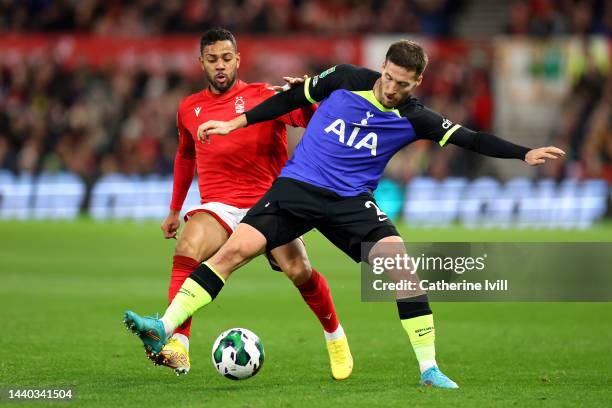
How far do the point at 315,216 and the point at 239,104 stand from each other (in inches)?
54.0

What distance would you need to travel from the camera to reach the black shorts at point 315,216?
23.4 ft

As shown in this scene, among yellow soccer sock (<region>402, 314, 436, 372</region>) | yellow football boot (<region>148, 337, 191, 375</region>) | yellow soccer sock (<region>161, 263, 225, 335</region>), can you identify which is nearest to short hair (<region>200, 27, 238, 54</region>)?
yellow soccer sock (<region>161, 263, 225, 335</region>)

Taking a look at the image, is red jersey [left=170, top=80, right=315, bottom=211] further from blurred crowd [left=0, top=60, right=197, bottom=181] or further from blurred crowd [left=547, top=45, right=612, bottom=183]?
blurred crowd [left=0, top=60, right=197, bottom=181]

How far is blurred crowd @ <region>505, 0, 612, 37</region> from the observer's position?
23.9 metres

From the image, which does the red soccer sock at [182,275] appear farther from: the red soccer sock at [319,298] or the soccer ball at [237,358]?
the red soccer sock at [319,298]

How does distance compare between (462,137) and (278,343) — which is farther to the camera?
(278,343)

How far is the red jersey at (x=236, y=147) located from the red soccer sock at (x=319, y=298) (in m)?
0.72

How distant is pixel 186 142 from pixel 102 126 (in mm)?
16206

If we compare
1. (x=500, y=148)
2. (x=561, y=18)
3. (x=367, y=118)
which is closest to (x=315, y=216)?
(x=367, y=118)

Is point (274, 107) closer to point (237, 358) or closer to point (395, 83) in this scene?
point (395, 83)

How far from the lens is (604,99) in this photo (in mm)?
22812

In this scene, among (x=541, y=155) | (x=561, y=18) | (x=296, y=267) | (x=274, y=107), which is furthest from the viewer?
(x=561, y=18)

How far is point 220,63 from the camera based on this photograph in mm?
7996

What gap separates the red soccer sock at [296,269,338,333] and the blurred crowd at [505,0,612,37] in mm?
17210
